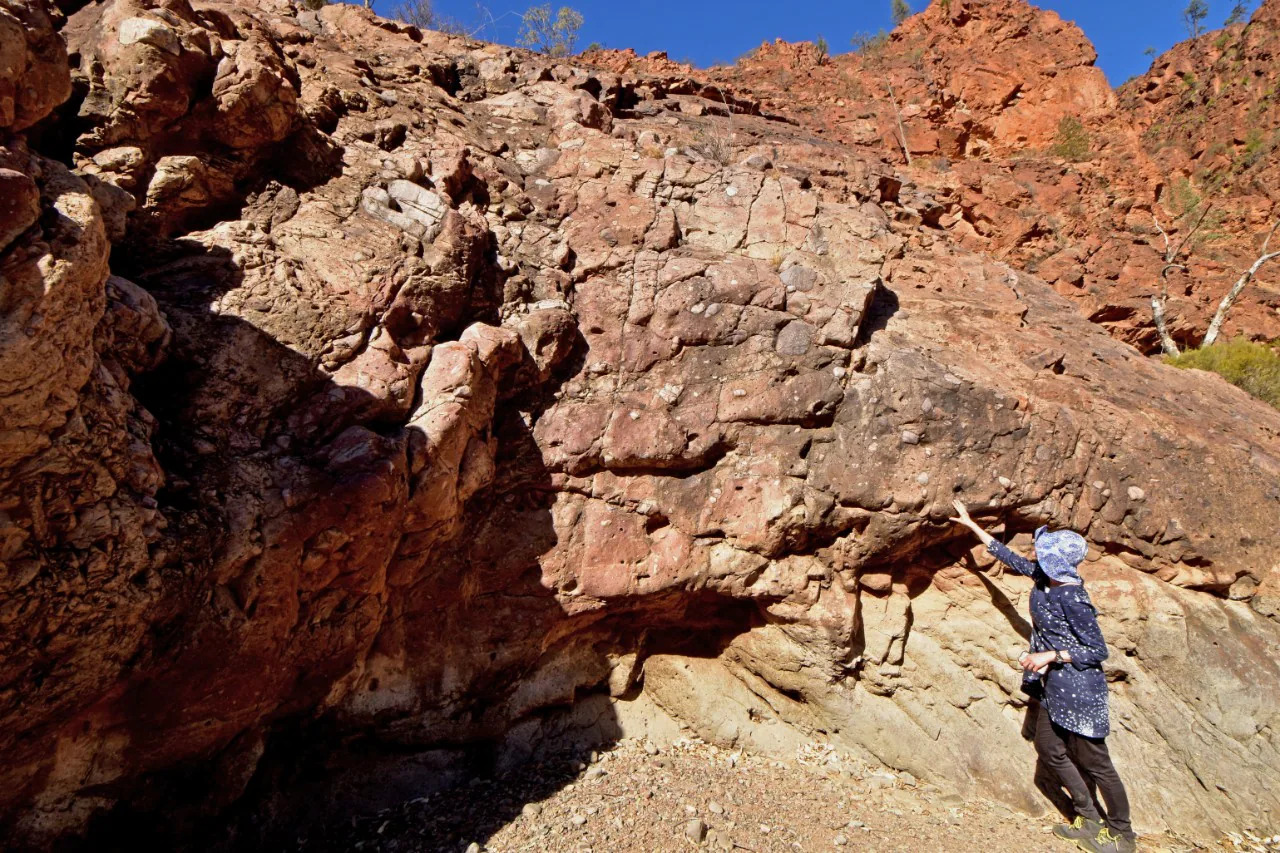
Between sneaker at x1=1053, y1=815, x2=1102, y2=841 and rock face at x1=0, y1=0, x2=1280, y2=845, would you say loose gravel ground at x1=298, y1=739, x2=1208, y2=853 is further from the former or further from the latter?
rock face at x1=0, y1=0, x2=1280, y2=845

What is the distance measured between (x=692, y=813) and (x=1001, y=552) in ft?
8.42

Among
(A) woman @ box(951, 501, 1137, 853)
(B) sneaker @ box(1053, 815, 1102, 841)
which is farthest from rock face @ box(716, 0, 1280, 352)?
(B) sneaker @ box(1053, 815, 1102, 841)

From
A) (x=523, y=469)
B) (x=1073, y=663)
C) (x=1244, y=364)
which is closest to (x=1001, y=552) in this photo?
(x=1073, y=663)

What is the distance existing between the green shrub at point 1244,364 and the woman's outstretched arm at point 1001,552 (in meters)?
5.06

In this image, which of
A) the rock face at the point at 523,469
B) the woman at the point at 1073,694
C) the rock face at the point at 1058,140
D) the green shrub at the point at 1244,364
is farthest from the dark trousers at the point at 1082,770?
the green shrub at the point at 1244,364

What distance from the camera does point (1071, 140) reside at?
11930mm

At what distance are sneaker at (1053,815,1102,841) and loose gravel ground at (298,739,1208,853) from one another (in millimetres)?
65

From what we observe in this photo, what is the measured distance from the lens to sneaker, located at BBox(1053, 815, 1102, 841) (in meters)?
3.79

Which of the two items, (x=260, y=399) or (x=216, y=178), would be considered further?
(x=216, y=178)

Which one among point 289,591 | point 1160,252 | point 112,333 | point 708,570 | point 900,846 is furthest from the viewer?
point 1160,252

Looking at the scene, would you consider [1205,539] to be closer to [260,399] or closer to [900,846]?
[900,846]

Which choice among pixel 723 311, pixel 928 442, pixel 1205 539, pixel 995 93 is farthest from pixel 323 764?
pixel 995 93

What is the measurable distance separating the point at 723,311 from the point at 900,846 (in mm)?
3579

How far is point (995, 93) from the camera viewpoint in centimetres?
1245
